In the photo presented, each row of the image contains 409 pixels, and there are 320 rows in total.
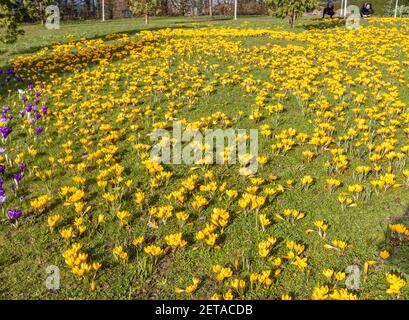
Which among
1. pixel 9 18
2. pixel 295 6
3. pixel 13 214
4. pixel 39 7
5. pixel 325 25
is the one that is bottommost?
pixel 13 214

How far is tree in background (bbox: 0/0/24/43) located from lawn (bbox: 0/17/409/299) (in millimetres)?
8216

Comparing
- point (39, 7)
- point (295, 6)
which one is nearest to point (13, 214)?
point (295, 6)

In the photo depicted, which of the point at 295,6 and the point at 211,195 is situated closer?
the point at 211,195

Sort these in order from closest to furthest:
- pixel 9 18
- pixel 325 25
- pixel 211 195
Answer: pixel 211 195 < pixel 9 18 < pixel 325 25

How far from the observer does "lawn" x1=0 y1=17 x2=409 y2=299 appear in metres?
5.17

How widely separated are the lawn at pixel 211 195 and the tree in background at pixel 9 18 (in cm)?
822

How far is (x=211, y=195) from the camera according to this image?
23.3ft

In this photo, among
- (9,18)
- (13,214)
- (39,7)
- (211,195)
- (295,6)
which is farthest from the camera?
(39,7)

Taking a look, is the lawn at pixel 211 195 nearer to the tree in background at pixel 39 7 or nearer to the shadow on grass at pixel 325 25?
the shadow on grass at pixel 325 25

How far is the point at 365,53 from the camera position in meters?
16.7

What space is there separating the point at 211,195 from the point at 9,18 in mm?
19573

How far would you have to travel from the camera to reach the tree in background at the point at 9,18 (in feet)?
64.6

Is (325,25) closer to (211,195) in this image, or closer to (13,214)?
(211,195)
